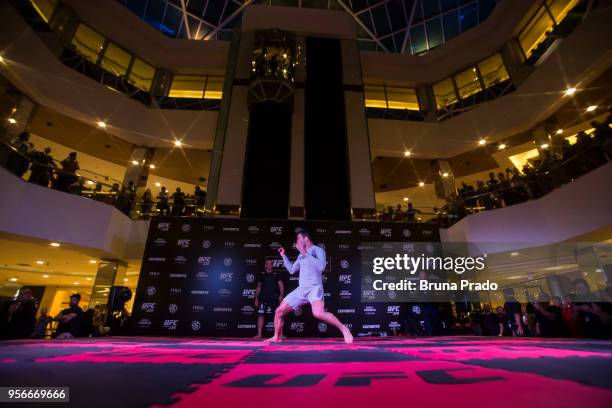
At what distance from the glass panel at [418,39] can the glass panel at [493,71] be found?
404 centimetres

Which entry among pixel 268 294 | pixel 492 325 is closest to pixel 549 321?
pixel 492 325

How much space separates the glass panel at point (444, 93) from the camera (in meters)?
16.6

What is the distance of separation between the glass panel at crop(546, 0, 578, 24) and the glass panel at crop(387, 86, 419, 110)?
6707 mm

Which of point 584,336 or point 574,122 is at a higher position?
point 574,122

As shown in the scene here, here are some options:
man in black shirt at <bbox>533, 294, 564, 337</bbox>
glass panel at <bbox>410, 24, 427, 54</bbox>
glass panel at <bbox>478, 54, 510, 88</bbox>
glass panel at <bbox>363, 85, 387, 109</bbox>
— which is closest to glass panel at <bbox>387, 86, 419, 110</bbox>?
glass panel at <bbox>363, 85, 387, 109</bbox>

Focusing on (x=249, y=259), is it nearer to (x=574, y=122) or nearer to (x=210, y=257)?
(x=210, y=257)

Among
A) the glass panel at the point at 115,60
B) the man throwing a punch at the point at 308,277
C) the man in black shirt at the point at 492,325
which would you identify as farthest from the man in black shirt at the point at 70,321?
the glass panel at the point at 115,60

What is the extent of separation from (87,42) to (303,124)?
11.2 metres

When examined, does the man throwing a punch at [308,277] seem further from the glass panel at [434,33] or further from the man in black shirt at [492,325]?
the glass panel at [434,33]

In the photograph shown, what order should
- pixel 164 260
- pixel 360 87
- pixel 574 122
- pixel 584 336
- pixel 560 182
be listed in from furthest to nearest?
pixel 360 87, pixel 574 122, pixel 560 182, pixel 164 260, pixel 584 336

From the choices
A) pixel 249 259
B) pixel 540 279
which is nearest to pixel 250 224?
pixel 249 259

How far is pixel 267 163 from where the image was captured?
460 inches

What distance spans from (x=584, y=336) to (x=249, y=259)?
791cm

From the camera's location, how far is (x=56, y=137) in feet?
47.9
